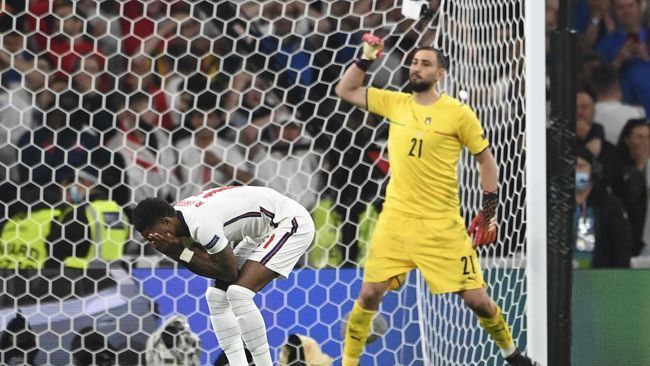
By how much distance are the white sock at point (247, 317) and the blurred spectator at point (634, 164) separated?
270cm

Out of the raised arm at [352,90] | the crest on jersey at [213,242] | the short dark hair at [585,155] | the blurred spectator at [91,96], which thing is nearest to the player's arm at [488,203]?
the raised arm at [352,90]

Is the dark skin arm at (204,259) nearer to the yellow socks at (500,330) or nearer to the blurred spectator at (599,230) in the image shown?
the yellow socks at (500,330)

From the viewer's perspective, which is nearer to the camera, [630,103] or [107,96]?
[107,96]

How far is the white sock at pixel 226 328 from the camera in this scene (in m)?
4.39

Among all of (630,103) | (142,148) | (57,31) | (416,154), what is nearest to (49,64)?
(57,31)

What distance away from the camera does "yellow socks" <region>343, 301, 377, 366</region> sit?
5105mm

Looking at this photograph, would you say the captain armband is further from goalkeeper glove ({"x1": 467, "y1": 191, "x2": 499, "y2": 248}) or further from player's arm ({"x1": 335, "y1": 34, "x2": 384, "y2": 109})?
goalkeeper glove ({"x1": 467, "y1": 191, "x2": 499, "y2": 248})

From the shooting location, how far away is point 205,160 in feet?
18.7

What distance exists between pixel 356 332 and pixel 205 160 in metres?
1.22

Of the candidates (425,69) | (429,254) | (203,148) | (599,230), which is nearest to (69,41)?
(203,148)

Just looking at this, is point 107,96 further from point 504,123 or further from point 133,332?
point 504,123

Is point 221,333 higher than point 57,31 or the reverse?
the reverse

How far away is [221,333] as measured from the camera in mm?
4406

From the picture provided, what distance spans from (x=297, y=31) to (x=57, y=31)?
120 cm
